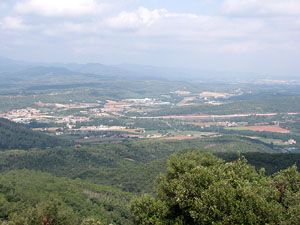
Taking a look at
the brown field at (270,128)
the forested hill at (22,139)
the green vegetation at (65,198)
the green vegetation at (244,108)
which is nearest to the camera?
the green vegetation at (65,198)

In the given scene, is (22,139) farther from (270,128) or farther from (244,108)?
(244,108)

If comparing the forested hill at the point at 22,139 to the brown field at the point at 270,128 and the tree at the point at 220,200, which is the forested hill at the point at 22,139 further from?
the tree at the point at 220,200

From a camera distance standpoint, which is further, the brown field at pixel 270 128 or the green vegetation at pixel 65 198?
the brown field at pixel 270 128

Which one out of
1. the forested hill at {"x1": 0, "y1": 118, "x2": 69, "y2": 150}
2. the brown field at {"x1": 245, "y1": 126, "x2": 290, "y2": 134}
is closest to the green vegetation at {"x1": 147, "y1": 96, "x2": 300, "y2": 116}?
the brown field at {"x1": 245, "y1": 126, "x2": 290, "y2": 134}

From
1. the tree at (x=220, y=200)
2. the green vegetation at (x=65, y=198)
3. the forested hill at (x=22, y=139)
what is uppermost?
the tree at (x=220, y=200)

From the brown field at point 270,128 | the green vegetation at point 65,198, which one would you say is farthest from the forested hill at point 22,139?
the brown field at point 270,128
